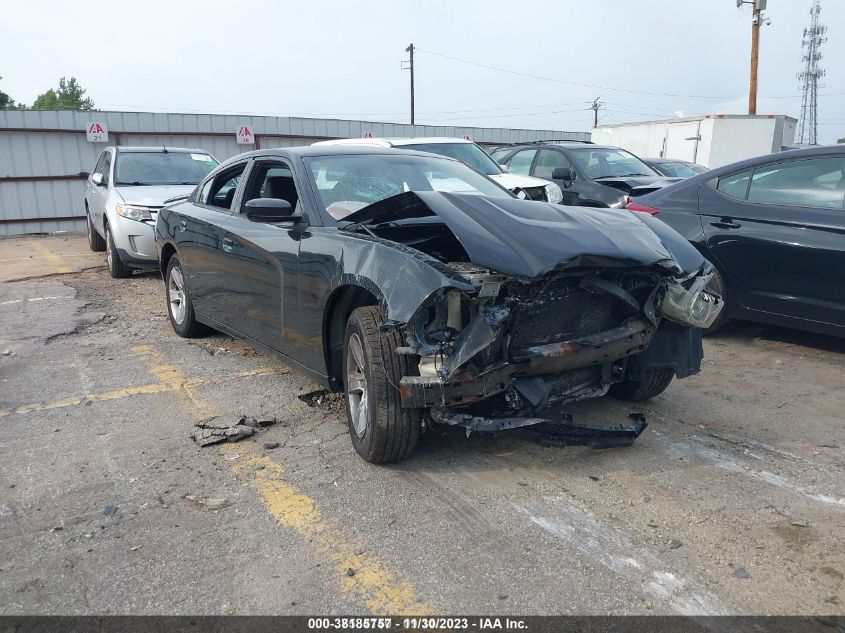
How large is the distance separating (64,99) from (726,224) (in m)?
96.1

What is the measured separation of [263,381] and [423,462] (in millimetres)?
1860

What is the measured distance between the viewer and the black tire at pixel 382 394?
3367mm

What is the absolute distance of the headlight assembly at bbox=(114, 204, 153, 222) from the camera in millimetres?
9102

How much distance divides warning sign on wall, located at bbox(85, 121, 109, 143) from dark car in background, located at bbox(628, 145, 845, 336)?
15.0m

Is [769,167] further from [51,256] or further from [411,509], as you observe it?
[51,256]

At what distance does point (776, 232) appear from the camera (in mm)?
5488

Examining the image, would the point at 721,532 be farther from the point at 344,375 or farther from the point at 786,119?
the point at 786,119

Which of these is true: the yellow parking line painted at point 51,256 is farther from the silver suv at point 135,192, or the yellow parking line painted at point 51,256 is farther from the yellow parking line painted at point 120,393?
the yellow parking line painted at point 120,393

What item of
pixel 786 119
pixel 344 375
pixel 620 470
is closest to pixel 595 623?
pixel 620 470

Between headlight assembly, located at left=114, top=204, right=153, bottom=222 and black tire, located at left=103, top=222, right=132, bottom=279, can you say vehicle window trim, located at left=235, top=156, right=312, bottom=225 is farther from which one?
black tire, located at left=103, top=222, right=132, bottom=279

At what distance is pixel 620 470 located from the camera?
11.8ft

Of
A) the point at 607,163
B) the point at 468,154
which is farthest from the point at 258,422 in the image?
the point at 607,163

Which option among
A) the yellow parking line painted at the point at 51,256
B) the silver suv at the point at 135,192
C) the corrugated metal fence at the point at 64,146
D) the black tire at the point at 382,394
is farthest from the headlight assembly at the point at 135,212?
the corrugated metal fence at the point at 64,146

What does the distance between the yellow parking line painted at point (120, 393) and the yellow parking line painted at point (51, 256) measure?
20.9 ft
